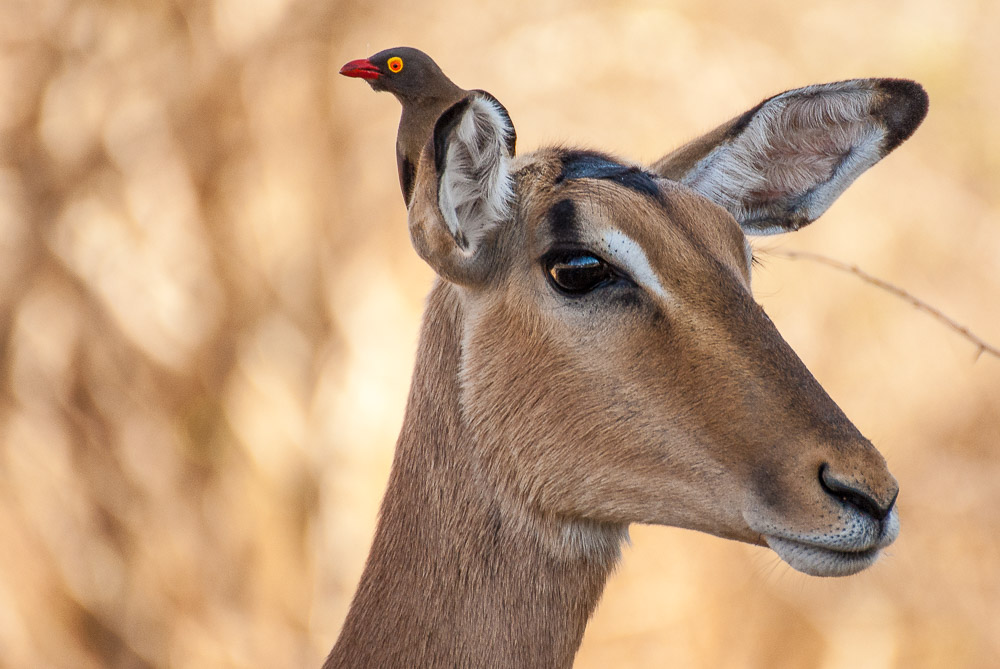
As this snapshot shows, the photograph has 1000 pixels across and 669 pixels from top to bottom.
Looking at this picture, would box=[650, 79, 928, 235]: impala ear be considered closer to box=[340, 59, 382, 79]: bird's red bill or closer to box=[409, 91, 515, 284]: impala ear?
box=[409, 91, 515, 284]: impala ear

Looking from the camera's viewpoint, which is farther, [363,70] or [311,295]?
[311,295]

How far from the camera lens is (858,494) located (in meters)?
2.69

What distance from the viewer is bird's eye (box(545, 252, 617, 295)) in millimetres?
3104

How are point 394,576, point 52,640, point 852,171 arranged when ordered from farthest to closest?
point 52,640 < point 852,171 < point 394,576

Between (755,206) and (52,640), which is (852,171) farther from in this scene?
(52,640)

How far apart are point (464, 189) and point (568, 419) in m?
0.75

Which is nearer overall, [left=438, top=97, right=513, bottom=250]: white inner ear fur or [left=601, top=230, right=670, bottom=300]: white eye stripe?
[left=438, top=97, right=513, bottom=250]: white inner ear fur

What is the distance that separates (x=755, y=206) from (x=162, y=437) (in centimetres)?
793

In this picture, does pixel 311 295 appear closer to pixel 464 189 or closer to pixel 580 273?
pixel 464 189

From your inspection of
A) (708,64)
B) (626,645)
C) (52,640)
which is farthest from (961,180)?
(52,640)

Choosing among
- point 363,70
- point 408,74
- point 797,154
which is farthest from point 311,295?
point 797,154

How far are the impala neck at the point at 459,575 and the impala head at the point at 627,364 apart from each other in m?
0.08

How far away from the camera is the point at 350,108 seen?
10.7 meters

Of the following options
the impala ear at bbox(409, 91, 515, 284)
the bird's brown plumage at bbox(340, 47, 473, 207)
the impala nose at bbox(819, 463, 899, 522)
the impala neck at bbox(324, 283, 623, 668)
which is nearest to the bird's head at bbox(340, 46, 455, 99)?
the bird's brown plumage at bbox(340, 47, 473, 207)
